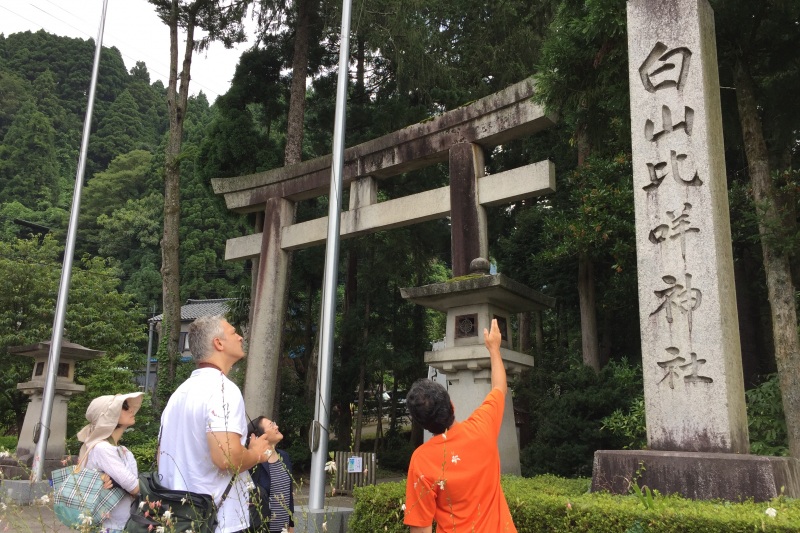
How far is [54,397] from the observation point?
1132 centimetres

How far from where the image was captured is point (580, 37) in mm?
6824

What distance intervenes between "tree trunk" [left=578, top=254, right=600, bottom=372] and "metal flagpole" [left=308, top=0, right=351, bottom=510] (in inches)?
249

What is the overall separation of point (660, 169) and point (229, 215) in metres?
12.1

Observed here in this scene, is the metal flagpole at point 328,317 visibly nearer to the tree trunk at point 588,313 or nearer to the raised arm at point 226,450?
the raised arm at point 226,450

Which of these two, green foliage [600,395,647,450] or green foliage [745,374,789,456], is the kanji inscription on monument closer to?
green foliage [745,374,789,456]

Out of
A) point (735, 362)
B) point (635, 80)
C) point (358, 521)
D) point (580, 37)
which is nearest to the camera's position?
point (735, 362)

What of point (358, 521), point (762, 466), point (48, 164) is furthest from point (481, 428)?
point (48, 164)

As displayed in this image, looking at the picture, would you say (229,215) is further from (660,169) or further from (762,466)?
(762,466)

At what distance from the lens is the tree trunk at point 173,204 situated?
14477 millimetres

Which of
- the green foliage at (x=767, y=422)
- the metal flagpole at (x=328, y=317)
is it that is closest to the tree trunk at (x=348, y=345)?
the metal flagpole at (x=328, y=317)

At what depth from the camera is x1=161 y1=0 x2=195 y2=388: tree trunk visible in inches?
570

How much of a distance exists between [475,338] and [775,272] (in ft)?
10.6

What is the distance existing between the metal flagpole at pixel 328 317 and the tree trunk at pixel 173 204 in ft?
27.7

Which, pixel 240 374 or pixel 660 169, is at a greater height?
pixel 660 169
